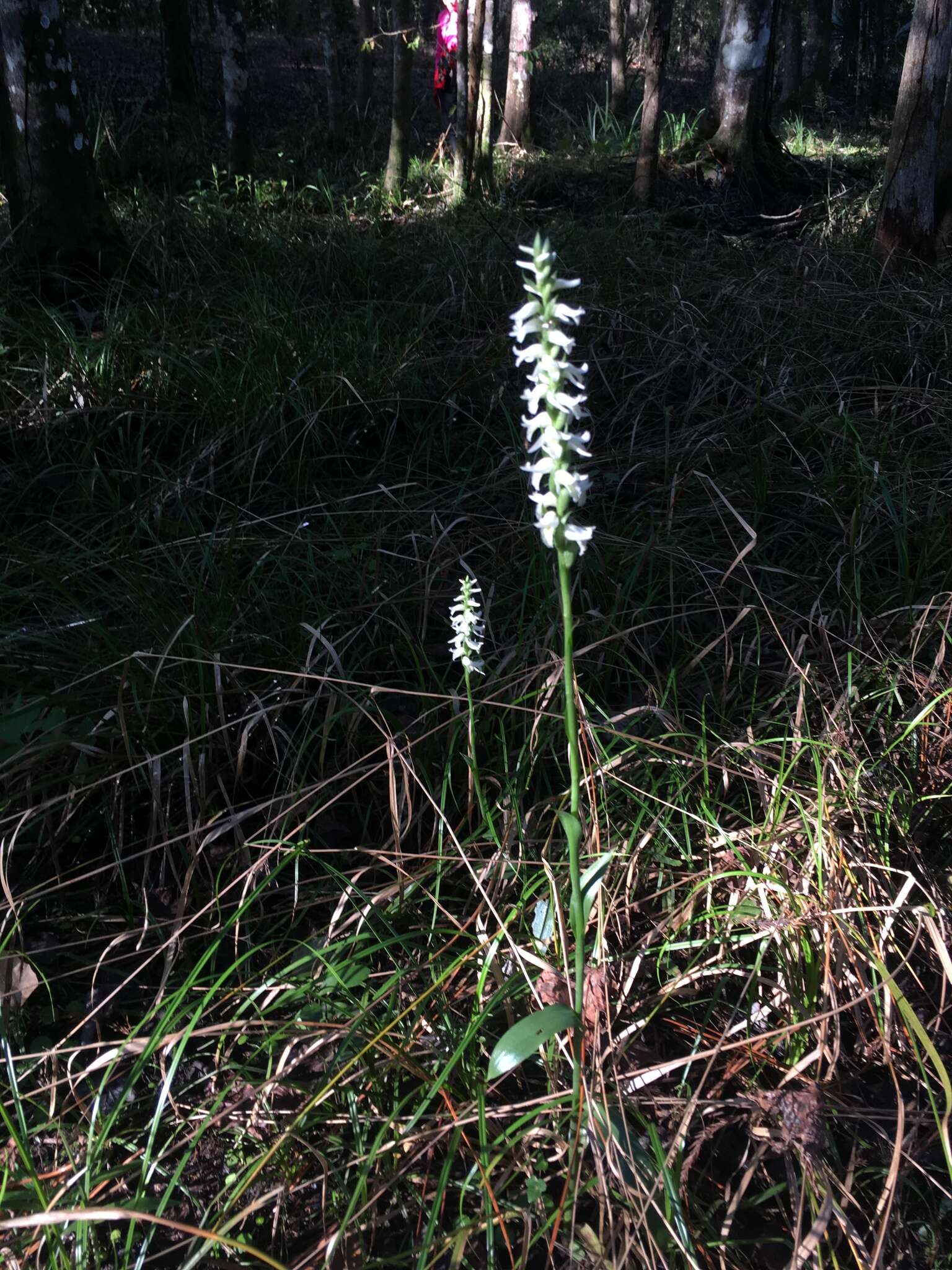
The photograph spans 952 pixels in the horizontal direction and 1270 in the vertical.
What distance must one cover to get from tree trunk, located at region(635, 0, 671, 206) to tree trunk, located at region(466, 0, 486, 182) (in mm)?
1398

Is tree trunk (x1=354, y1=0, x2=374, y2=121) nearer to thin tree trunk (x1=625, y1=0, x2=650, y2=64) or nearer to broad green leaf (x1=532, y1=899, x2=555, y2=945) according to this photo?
thin tree trunk (x1=625, y1=0, x2=650, y2=64)

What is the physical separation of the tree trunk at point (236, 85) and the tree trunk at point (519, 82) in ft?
9.91

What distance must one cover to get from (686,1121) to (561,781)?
81 cm

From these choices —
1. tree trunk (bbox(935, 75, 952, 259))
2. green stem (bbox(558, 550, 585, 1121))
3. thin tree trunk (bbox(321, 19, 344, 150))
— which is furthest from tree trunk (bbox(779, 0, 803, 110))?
green stem (bbox(558, 550, 585, 1121))

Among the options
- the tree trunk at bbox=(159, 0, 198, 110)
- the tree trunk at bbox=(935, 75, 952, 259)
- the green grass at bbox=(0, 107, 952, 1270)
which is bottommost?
the green grass at bbox=(0, 107, 952, 1270)

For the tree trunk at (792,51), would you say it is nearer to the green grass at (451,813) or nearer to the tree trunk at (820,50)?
the tree trunk at (820,50)

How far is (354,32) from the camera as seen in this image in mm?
18891

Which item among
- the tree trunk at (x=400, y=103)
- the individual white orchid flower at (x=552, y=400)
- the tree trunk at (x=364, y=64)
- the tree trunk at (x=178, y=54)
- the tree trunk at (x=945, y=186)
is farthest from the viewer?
the tree trunk at (x=364, y=64)

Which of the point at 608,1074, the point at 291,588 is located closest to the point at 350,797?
the point at 291,588

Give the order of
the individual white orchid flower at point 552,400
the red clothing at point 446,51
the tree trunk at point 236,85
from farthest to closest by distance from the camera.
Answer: the red clothing at point 446,51 → the tree trunk at point 236,85 → the individual white orchid flower at point 552,400

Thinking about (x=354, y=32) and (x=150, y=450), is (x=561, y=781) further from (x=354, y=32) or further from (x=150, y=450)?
(x=354, y=32)

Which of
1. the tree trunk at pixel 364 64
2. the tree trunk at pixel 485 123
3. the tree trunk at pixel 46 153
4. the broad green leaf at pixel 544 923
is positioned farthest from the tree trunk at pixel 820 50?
the broad green leaf at pixel 544 923

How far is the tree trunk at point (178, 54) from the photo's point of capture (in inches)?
417

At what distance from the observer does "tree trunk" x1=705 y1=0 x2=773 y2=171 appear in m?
7.31
